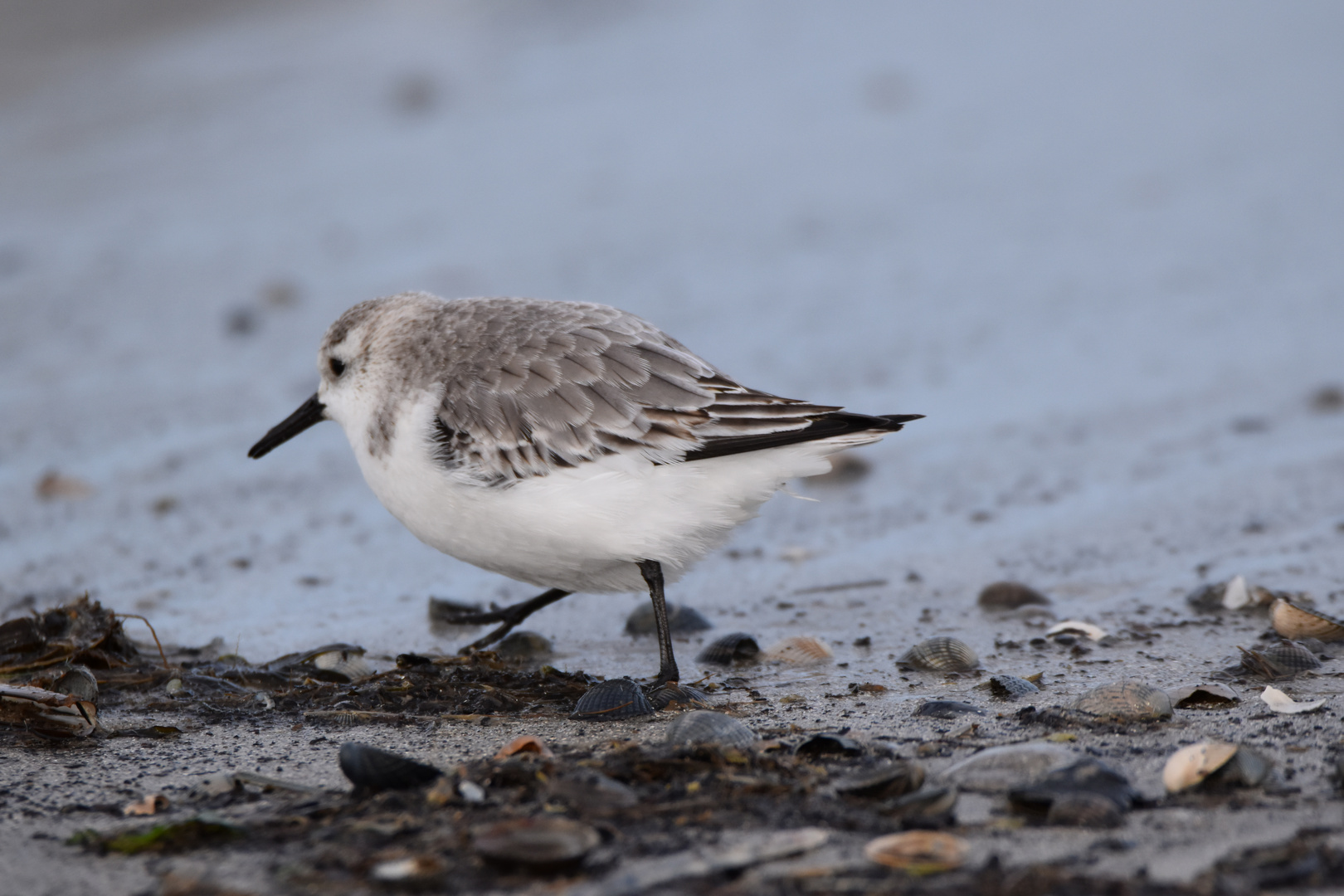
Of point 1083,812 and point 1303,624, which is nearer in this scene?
point 1083,812

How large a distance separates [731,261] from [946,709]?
222 inches

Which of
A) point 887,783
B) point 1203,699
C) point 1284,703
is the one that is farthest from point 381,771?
point 1284,703

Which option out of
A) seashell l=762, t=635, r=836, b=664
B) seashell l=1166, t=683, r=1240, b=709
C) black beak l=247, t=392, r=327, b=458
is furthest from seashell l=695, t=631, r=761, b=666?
black beak l=247, t=392, r=327, b=458

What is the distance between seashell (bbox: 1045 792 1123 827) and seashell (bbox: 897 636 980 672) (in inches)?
57.7

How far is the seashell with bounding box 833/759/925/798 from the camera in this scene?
2.98 m

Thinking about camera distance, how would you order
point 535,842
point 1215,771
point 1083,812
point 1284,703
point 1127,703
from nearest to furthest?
point 535,842, point 1083,812, point 1215,771, point 1127,703, point 1284,703

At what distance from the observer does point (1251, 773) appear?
297 centimetres

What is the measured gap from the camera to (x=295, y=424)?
5.14 m

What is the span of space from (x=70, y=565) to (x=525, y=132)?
254 inches

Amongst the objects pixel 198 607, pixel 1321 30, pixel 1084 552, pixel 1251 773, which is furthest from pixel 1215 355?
pixel 1321 30

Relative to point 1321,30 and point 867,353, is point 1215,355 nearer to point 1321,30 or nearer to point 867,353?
point 867,353

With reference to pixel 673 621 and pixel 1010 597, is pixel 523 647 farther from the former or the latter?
pixel 1010 597

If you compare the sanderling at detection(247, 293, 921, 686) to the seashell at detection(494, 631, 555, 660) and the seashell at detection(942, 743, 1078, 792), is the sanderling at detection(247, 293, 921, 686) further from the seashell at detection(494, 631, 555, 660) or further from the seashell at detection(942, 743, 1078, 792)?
the seashell at detection(942, 743, 1078, 792)

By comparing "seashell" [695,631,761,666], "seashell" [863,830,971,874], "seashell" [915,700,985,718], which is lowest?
"seashell" [915,700,985,718]
